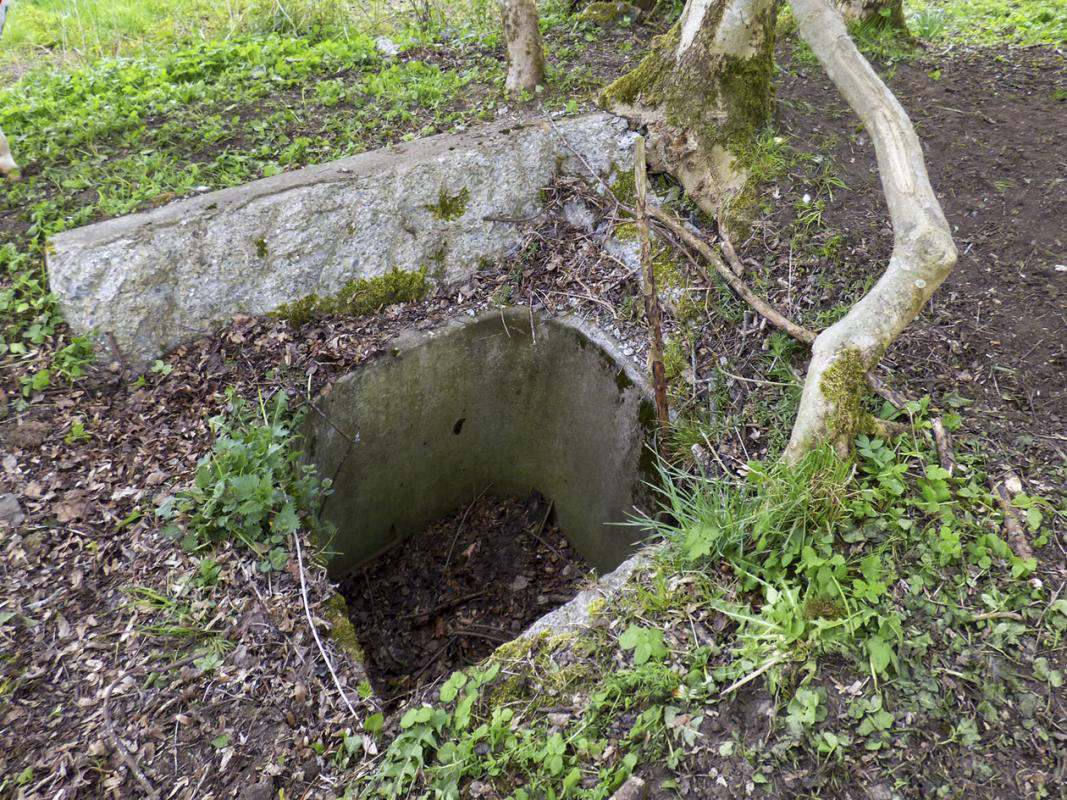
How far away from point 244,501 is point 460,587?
7.11ft

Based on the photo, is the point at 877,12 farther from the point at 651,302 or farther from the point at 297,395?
the point at 297,395

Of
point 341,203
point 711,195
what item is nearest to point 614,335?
point 711,195

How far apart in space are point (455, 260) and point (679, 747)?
293 centimetres

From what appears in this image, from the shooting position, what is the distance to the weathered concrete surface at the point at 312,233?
134 inches

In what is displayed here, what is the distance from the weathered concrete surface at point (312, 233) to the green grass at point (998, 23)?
309 centimetres

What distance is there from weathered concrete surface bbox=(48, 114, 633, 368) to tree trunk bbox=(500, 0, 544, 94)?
0.57m

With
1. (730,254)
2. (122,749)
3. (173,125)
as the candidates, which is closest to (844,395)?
(730,254)

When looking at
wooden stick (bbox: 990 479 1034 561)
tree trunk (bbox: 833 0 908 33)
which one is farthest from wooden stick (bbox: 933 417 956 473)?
tree trunk (bbox: 833 0 908 33)

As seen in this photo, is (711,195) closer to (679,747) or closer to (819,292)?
(819,292)

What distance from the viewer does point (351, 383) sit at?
12.2 ft

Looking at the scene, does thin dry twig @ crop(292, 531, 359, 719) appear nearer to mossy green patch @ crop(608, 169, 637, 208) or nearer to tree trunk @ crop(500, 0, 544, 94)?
mossy green patch @ crop(608, 169, 637, 208)

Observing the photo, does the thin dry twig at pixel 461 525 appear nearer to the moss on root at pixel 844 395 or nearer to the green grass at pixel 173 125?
the green grass at pixel 173 125

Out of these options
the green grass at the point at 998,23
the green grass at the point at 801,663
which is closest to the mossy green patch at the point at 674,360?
the green grass at the point at 801,663

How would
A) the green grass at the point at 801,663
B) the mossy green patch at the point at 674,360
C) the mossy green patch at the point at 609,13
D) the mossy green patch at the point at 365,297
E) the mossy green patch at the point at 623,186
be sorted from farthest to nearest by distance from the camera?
the mossy green patch at the point at 609,13, the mossy green patch at the point at 623,186, the mossy green patch at the point at 365,297, the mossy green patch at the point at 674,360, the green grass at the point at 801,663
